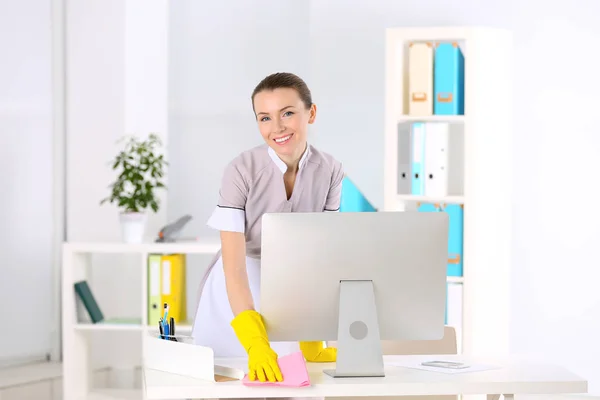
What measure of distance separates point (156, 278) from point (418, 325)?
7.84 feet

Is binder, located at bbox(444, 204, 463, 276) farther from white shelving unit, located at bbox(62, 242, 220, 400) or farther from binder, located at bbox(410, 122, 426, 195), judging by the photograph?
white shelving unit, located at bbox(62, 242, 220, 400)

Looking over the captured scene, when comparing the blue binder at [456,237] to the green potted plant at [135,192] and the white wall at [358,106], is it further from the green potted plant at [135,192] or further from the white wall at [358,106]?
the green potted plant at [135,192]

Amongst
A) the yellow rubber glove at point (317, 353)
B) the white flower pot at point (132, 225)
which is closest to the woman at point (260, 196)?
the yellow rubber glove at point (317, 353)

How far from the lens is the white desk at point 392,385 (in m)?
2.07

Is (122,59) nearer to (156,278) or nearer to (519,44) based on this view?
(156,278)

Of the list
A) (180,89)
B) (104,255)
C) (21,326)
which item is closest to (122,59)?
(180,89)

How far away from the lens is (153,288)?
441cm

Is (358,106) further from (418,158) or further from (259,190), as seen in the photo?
(259,190)

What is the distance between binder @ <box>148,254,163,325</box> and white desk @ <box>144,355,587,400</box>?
2148 millimetres

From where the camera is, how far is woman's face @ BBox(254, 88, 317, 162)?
2408mm

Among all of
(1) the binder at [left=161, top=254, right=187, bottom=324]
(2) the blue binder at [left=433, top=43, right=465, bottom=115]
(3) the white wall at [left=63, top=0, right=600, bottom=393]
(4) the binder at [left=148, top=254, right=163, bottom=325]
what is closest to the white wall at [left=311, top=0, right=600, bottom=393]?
(3) the white wall at [left=63, top=0, right=600, bottom=393]

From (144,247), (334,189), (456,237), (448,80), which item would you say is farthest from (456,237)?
(334,189)

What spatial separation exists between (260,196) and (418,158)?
1940mm

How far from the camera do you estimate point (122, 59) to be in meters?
4.86
